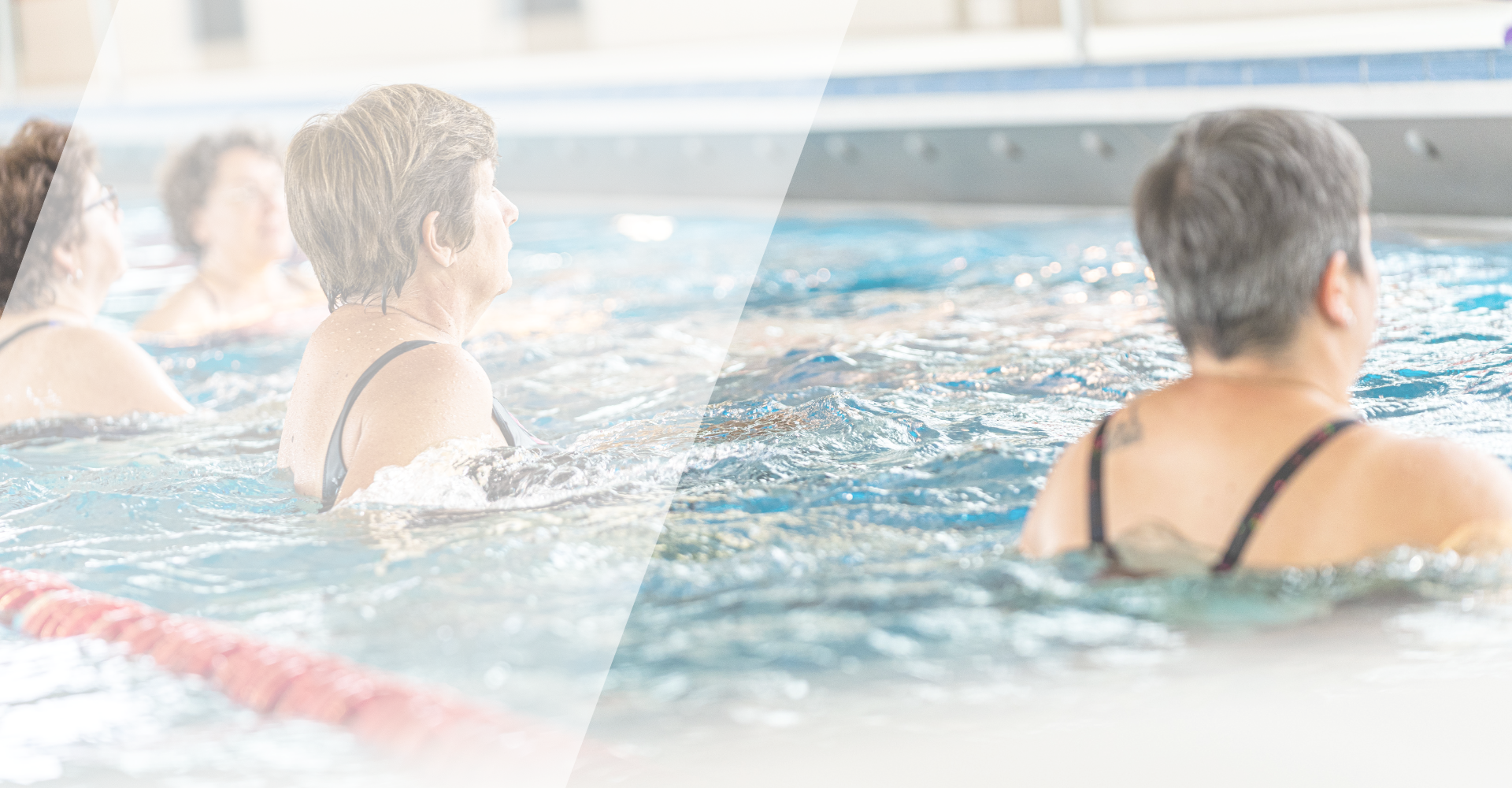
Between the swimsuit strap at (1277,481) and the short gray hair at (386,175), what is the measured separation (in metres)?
1.49

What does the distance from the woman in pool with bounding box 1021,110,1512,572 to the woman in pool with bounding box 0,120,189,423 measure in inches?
109

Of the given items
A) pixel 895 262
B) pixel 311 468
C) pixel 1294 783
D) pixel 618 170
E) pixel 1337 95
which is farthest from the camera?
pixel 618 170

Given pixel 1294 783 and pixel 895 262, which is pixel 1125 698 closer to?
pixel 1294 783

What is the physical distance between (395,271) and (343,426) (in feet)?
1.00

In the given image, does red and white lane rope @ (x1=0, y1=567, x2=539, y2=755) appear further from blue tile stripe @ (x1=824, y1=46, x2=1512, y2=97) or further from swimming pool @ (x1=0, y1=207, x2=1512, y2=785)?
blue tile stripe @ (x1=824, y1=46, x2=1512, y2=97)

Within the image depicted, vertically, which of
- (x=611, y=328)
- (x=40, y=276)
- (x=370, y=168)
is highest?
(x=370, y=168)

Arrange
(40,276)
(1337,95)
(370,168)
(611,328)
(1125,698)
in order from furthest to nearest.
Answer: (1337,95) < (611,328) < (40,276) < (370,168) < (1125,698)

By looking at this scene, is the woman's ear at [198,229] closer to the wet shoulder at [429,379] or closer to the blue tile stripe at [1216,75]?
the wet shoulder at [429,379]

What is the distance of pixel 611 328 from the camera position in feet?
16.7

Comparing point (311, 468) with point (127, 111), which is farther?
point (127, 111)

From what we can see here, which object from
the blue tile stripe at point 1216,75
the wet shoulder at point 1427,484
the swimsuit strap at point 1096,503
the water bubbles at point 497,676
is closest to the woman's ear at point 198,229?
the blue tile stripe at point 1216,75

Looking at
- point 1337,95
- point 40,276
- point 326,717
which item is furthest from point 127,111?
point 326,717

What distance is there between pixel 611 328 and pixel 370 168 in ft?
8.66

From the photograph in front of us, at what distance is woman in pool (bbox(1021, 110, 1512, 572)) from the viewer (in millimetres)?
1725
